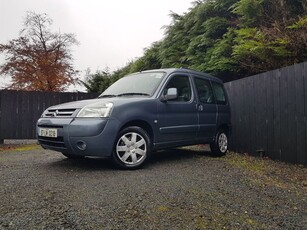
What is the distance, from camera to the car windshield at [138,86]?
4.95 m

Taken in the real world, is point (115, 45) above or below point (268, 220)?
above

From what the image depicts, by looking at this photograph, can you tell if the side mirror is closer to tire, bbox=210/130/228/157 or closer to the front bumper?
the front bumper

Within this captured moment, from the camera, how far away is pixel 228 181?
3.79 m

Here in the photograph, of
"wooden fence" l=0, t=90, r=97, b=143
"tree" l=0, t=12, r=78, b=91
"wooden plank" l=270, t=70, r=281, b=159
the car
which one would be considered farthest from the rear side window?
"tree" l=0, t=12, r=78, b=91

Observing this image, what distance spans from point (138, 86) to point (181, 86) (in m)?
0.88

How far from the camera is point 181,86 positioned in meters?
5.45

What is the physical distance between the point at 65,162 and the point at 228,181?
2.79 m

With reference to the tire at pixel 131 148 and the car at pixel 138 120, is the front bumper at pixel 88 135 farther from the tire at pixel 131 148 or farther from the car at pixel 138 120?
the tire at pixel 131 148

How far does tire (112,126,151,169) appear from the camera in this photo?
420cm

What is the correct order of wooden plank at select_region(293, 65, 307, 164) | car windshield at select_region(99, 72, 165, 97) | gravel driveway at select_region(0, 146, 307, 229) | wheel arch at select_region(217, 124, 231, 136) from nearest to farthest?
gravel driveway at select_region(0, 146, 307, 229), car windshield at select_region(99, 72, 165, 97), wooden plank at select_region(293, 65, 307, 164), wheel arch at select_region(217, 124, 231, 136)

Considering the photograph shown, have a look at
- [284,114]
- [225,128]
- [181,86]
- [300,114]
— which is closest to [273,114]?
[284,114]

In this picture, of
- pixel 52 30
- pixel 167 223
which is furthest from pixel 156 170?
pixel 52 30

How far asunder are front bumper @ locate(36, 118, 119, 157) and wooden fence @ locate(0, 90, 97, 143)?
6.36 m

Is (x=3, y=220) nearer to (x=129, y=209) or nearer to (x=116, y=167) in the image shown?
(x=129, y=209)
